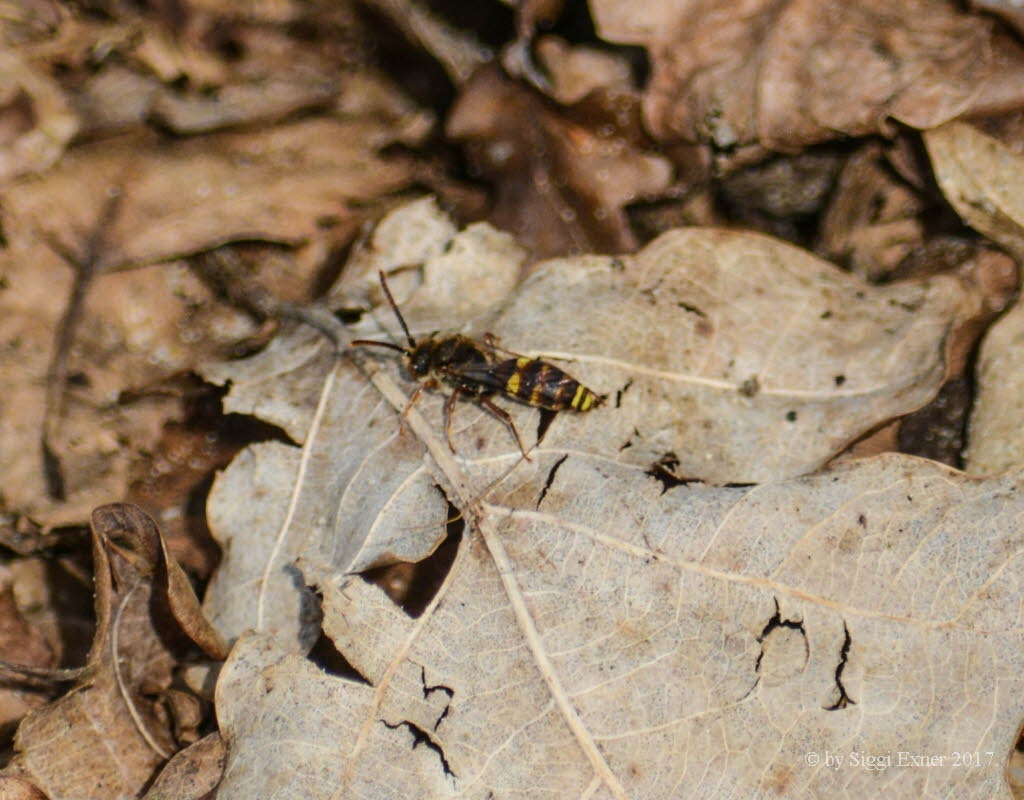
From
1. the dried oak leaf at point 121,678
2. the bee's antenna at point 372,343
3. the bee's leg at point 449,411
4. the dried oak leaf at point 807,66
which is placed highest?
the dried oak leaf at point 807,66

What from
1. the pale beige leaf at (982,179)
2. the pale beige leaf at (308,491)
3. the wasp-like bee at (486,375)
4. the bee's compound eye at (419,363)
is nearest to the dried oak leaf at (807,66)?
the pale beige leaf at (982,179)

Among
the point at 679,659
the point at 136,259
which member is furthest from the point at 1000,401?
the point at 136,259

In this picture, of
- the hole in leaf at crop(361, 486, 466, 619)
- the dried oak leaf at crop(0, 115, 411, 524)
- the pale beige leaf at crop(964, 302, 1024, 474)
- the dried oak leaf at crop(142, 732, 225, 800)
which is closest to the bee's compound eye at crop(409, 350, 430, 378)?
the hole in leaf at crop(361, 486, 466, 619)

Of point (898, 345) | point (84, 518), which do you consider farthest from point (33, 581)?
point (898, 345)

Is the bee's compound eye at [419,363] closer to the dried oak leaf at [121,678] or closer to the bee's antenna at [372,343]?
the bee's antenna at [372,343]

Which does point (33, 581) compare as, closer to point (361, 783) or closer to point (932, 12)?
point (361, 783)

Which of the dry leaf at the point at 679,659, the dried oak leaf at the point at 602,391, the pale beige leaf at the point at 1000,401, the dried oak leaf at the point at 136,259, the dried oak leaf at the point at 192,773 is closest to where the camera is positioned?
the dry leaf at the point at 679,659

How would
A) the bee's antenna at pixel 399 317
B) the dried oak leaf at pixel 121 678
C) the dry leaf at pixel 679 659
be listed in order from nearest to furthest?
1. the dry leaf at pixel 679 659
2. the dried oak leaf at pixel 121 678
3. the bee's antenna at pixel 399 317
